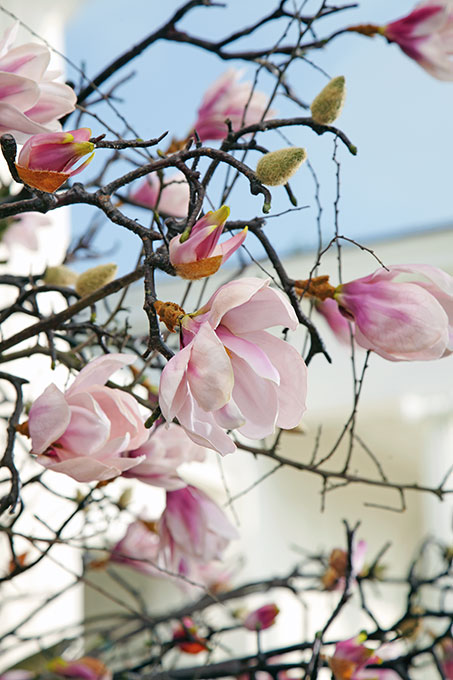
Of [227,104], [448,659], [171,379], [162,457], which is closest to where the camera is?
[171,379]

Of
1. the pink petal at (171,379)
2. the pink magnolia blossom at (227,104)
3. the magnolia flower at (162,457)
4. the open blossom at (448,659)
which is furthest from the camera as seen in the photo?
the open blossom at (448,659)

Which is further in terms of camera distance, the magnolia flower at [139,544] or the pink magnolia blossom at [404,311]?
the magnolia flower at [139,544]

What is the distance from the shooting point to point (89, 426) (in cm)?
25

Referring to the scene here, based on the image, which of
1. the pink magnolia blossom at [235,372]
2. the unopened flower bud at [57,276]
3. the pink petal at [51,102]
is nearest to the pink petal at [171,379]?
the pink magnolia blossom at [235,372]

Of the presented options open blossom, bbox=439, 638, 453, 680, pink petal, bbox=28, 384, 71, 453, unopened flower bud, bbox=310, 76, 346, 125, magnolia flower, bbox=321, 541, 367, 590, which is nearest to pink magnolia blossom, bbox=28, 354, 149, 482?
pink petal, bbox=28, 384, 71, 453

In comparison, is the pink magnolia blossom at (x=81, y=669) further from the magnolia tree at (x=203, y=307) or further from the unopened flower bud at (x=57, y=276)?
the unopened flower bud at (x=57, y=276)

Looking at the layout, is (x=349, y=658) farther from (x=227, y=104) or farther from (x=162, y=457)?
(x=227, y=104)

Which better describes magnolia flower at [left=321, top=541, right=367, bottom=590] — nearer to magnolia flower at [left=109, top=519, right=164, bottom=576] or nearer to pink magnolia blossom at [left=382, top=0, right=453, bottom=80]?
magnolia flower at [left=109, top=519, right=164, bottom=576]

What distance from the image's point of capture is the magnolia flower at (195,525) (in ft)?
1.12


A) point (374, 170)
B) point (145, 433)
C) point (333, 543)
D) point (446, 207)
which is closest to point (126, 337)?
point (145, 433)

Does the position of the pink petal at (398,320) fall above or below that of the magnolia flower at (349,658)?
above

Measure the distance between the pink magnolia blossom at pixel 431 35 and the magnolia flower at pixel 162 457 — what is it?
18 cm

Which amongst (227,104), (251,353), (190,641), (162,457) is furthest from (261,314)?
(190,641)

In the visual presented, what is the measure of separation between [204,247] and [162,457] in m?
0.12
